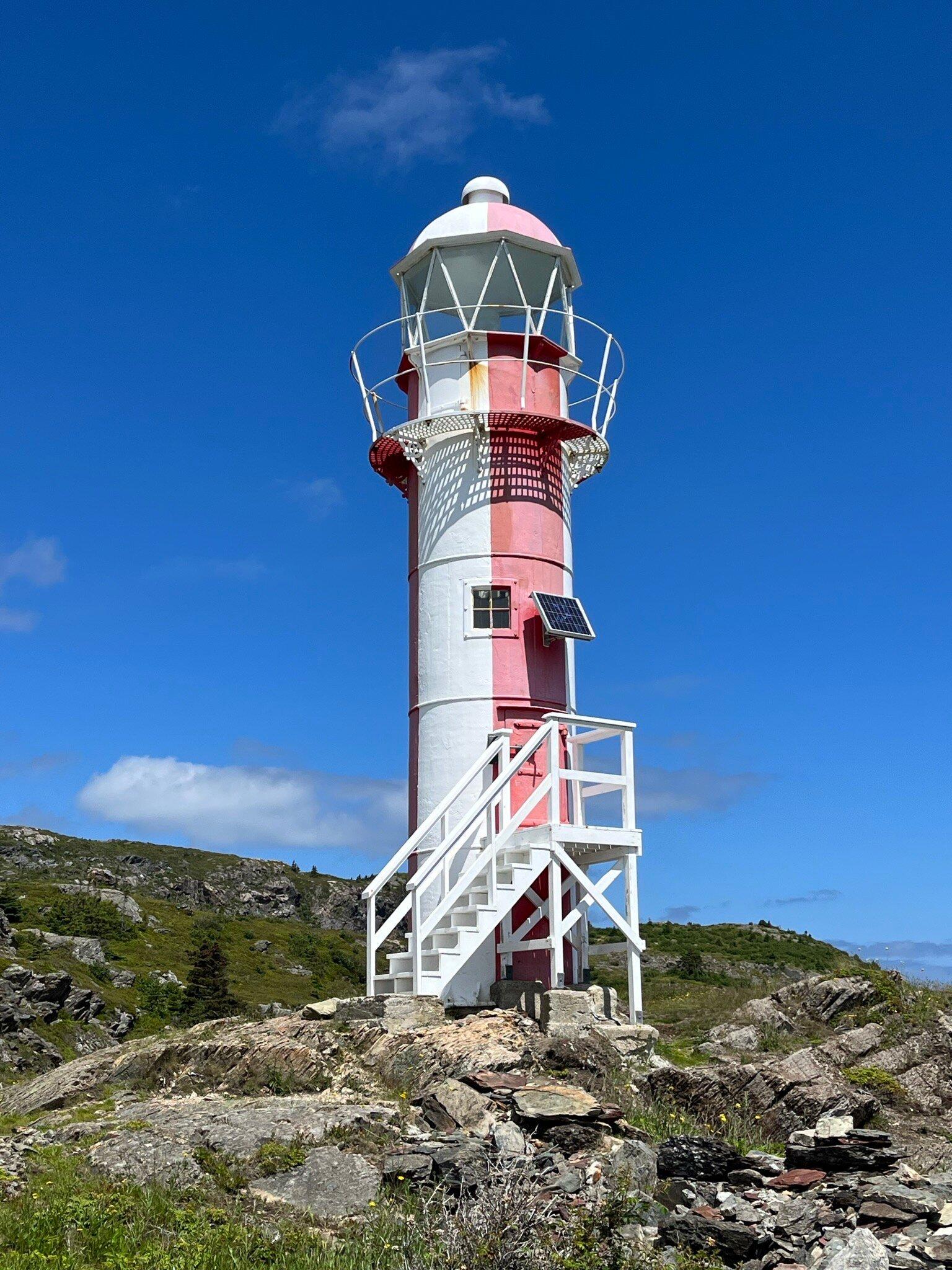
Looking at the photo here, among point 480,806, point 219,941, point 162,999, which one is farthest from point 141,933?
point 480,806

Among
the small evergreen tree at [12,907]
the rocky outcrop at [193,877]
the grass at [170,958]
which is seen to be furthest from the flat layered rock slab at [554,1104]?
the rocky outcrop at [193,877]

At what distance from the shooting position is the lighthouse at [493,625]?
20844mm

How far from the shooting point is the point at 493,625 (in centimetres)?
2355

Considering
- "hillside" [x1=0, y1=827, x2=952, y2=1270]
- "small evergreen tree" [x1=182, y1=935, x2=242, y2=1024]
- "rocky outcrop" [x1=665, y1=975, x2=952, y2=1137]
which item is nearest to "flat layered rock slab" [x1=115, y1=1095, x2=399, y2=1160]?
"hillside" [x1=0, y1=827, x2=952, y2=1270]

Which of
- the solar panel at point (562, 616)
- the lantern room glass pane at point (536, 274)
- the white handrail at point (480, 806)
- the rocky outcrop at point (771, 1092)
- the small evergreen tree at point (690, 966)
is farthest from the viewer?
the small evergreen tree at point (690, 966)

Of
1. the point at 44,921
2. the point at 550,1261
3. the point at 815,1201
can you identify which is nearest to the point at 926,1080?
the point at 815,1201

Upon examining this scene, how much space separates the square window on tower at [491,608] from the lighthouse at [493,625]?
0.08ft

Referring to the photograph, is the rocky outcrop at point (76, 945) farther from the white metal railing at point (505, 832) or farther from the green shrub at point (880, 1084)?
the green shrub at point (880, 1084)

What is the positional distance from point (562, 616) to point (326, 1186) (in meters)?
13.2

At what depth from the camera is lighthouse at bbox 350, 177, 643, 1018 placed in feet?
68.4

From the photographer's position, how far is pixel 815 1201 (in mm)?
11062

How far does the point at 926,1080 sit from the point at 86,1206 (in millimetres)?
12138

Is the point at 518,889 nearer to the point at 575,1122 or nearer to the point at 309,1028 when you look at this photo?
the point at 309,1028

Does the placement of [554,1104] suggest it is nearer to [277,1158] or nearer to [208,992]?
[277,1158]
